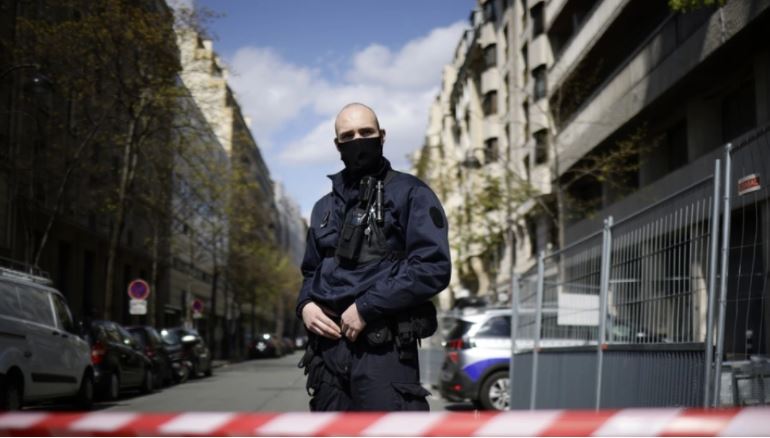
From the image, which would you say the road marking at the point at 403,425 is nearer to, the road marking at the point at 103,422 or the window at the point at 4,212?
the road marking at the point at 103,422

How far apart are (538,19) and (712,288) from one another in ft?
112

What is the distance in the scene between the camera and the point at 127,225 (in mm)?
50969

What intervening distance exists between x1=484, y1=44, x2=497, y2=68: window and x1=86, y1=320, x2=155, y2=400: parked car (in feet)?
107

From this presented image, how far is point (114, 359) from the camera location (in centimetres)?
1931

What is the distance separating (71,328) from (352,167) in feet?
42.7

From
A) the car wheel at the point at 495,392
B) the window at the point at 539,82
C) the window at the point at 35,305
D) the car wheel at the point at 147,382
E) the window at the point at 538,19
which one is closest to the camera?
the window at the point at 35,305

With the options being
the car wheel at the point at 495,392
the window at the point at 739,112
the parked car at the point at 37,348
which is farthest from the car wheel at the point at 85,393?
the window at the point at 739,112

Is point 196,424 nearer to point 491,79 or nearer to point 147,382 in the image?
point 147,382

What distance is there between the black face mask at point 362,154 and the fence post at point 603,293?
188 inches

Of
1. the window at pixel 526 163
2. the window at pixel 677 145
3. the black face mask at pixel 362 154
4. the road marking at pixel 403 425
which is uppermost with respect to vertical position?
the window at pixel 526 163

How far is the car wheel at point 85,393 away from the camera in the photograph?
648 inches

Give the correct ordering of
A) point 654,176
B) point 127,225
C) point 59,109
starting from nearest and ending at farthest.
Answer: point 654,176, point 59,109, point 127,225

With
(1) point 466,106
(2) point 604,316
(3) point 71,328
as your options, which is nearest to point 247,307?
(1) point 466,106

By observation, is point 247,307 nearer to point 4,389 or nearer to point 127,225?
point 127,225
